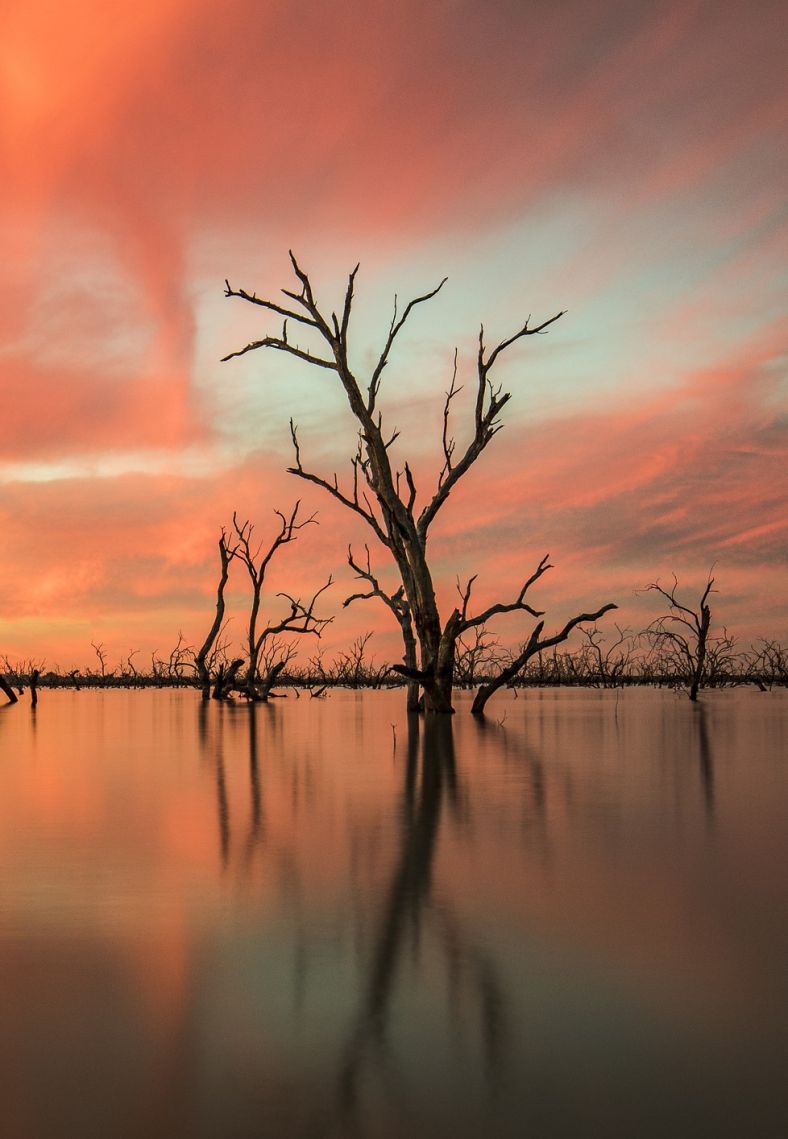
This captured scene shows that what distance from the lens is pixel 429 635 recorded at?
17.4m

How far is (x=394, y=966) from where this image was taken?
269 centimetres

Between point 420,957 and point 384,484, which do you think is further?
point 384,484

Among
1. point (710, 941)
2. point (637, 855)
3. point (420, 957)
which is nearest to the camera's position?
point (420, 957)

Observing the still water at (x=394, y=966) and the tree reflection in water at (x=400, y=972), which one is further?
the tree reflection in water at (x=400, y=972)

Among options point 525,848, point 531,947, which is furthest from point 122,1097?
point 525,848

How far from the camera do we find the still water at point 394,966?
6.06 ft

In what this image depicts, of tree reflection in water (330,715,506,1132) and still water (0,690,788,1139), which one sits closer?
still water (0,690,788,1139)

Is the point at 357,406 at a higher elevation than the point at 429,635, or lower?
higher

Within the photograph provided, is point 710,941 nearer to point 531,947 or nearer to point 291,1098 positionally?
point 531,947

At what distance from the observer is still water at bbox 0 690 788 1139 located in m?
1.85

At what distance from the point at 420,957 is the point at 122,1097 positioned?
1070mm

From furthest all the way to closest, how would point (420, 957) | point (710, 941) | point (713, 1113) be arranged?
point (710, 941) → point (420, 957) → point (713, 1113)

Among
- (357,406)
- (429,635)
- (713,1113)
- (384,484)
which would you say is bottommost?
(713,1113)

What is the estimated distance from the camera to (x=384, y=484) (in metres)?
16.8
